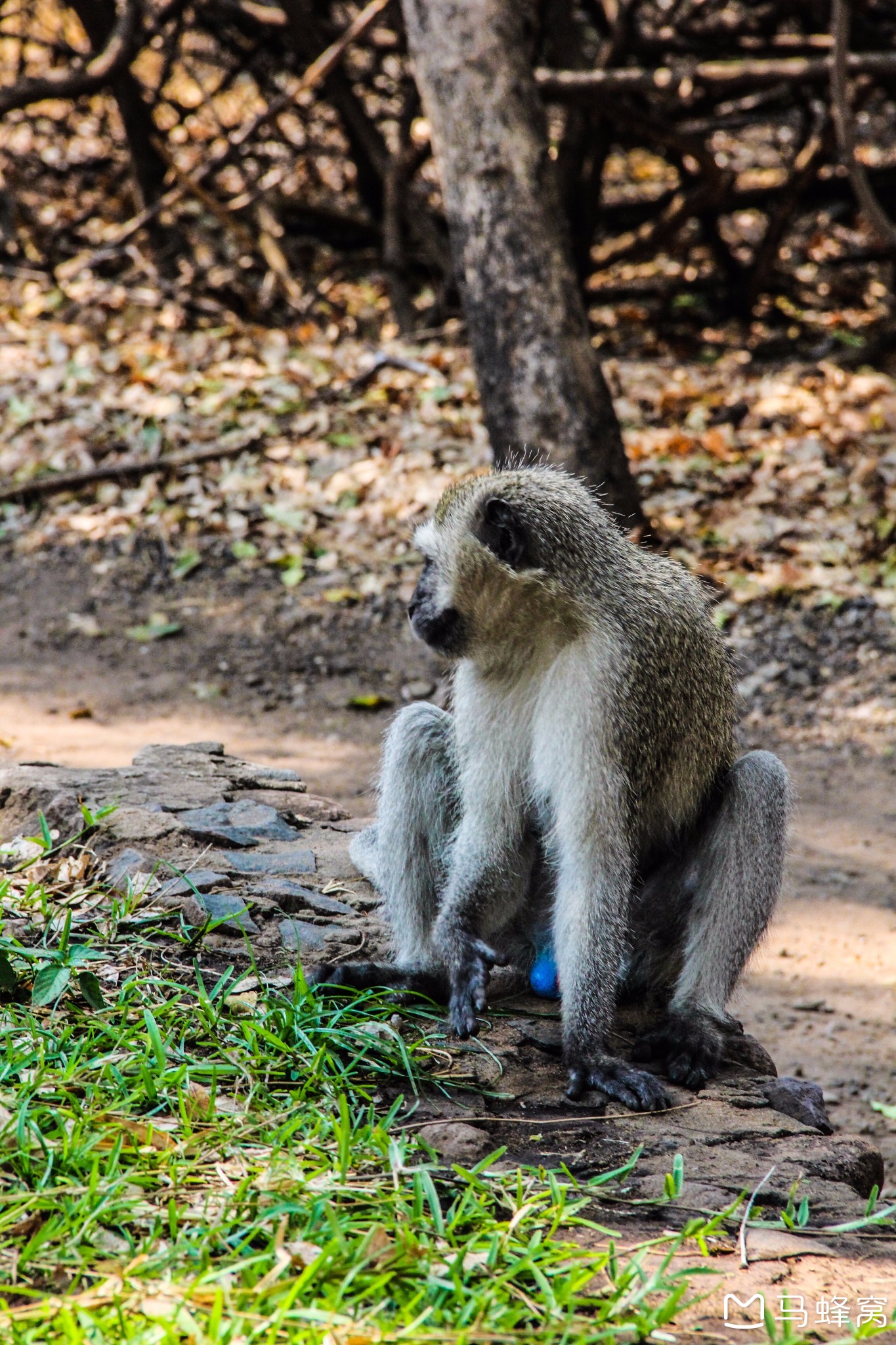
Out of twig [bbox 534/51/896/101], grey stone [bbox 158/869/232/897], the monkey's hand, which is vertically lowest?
the monkey's hand

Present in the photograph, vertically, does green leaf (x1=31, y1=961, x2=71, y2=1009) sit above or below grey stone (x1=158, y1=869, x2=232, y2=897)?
above

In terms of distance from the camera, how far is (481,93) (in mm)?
5953

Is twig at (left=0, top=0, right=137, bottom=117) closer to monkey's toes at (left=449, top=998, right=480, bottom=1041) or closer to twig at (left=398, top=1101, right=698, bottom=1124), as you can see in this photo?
monkey's toes at (left=449, top=998, right=480, bottom=1041)

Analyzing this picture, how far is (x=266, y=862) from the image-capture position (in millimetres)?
3793

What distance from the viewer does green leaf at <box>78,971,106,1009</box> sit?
2682mm

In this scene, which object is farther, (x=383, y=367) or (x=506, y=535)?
(x=383, y=367)

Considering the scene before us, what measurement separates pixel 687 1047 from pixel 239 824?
1.56 metres

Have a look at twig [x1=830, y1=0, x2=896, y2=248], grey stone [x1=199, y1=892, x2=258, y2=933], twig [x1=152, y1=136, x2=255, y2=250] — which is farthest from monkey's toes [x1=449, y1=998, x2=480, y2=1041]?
twig [x1=152, y1=136, x2=255, y2=250]

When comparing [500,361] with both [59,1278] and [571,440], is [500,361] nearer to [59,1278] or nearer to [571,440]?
[571,440]

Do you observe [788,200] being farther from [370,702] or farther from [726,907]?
[726,907]

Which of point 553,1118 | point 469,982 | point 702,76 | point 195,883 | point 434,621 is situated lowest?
point 553,1118

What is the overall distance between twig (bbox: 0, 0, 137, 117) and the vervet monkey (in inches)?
267

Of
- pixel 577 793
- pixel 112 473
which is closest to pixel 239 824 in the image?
pixel 577 793

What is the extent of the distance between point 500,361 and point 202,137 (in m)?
6.38
